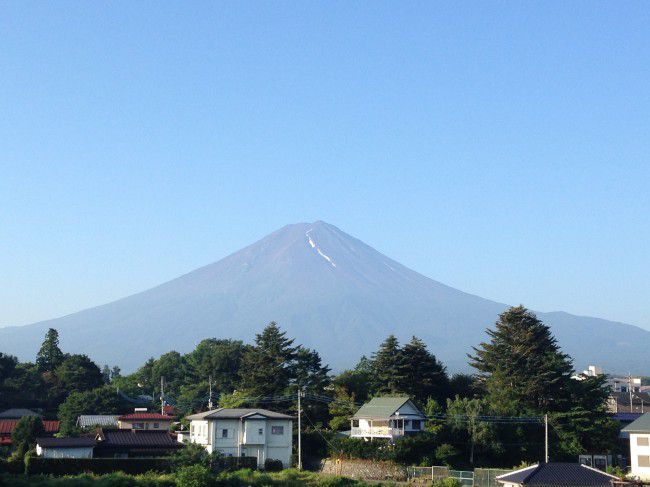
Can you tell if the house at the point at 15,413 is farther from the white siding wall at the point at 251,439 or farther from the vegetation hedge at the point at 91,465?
the vegetation hedge at the point at 91,465

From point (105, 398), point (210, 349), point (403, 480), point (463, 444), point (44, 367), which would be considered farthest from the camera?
point (210, 349)

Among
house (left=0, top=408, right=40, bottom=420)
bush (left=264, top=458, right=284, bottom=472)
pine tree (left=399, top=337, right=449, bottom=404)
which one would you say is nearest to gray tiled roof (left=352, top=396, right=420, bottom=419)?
pine tree (left=399, top=337, right=449, bottom=404)

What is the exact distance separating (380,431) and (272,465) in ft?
20.5

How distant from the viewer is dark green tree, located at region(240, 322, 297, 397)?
193ft

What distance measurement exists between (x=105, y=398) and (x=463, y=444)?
32.1 metres

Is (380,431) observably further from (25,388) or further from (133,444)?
(25,388)

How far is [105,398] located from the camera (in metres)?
70.4

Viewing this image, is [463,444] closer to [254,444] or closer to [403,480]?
[403,480]

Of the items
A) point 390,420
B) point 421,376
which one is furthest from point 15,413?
point 390,420

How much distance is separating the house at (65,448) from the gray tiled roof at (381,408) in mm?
14874

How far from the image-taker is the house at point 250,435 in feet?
165

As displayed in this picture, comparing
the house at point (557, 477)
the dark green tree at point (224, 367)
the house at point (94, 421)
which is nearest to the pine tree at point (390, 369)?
the house at point (94, 421)

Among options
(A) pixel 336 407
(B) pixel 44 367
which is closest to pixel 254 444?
(A) pixel 336 407

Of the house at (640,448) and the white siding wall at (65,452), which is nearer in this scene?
the house at (640,448)
